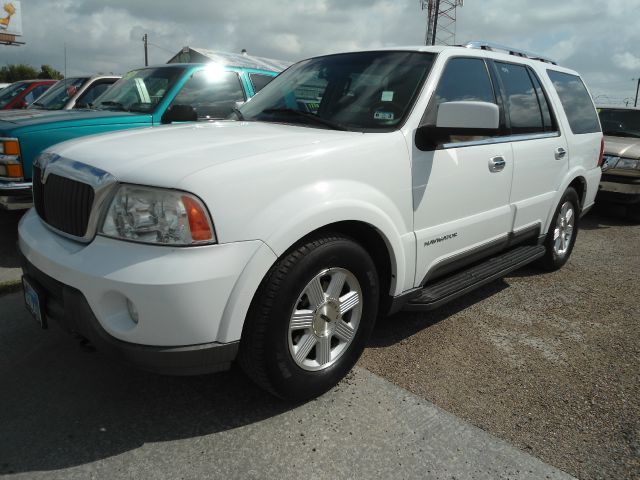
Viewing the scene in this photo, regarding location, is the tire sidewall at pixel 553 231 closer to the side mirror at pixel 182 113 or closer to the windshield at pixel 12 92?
the side mirror at pixel 182 113

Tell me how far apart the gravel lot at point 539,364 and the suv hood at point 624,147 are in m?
3.55

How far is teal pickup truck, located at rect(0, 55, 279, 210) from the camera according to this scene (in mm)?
4758

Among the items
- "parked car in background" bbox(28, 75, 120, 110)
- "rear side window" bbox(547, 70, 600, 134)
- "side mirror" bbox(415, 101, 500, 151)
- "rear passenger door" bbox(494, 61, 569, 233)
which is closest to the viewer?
"side mirror" bbox(415, 101, 500, 151)

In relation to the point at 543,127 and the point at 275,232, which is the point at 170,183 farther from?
the point at 543,127

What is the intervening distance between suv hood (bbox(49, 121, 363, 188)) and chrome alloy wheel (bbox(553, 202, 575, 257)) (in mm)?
2780

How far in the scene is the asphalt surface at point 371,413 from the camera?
7.14ft

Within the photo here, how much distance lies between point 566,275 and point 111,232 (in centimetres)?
419

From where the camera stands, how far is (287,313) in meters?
2.27

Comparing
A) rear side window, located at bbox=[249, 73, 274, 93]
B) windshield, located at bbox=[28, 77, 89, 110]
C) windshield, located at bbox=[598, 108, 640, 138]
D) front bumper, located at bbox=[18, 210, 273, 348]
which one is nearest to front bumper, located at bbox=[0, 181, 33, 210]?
rear side window, located at bbox=[249, 73, 274, 93]

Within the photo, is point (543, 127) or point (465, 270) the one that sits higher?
point (543, 127)

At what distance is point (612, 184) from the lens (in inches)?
295

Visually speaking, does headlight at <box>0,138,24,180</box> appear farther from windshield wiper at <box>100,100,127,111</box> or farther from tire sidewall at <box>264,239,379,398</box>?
tire sidewall at <box>264,239,379,398</box>

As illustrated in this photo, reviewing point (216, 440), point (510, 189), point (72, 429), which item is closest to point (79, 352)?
point (72, 429)

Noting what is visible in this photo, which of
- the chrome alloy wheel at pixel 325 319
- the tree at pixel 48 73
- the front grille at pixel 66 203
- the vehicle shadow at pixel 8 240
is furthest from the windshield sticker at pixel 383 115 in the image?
the tree at pixel 48 73
